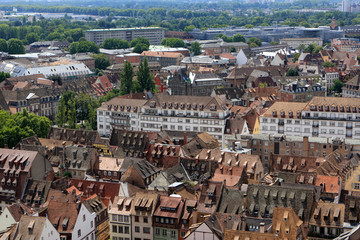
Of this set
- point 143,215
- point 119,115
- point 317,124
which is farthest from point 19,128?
point 317,124

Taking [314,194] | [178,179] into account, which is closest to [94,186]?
[178,179]

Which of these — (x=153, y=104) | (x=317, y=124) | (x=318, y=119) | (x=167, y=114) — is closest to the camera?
(x=318, y=119)

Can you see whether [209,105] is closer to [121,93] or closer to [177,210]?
[121,93]

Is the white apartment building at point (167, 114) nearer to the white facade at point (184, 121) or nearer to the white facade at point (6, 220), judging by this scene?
the white facade at point (184, 121)

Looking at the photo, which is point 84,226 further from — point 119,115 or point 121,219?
point 119,115

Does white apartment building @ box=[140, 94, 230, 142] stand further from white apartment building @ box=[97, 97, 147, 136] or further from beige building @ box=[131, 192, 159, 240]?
beige building @ box=[131, 192, 159, 240]

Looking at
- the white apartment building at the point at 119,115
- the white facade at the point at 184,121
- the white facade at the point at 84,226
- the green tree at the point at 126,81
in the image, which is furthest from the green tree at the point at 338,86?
the white facade at the point at 84,226

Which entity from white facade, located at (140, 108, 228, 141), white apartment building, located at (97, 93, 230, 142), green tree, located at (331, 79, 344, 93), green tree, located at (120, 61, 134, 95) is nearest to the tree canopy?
white apartment building, located at (97, 93, 230, 142)
